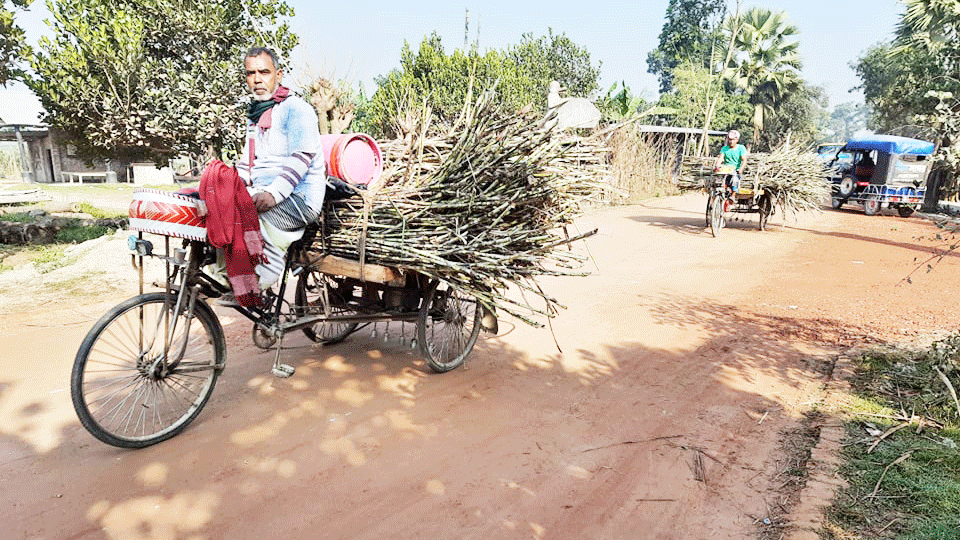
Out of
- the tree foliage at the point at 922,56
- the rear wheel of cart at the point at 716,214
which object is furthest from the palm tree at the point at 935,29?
the rear wheel of cart at the point at 716,214

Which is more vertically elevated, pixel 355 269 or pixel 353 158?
pixel 353 158

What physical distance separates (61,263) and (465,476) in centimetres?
672

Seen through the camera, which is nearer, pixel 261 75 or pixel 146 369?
pixel 146 369

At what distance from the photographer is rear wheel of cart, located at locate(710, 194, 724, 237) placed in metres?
11.2

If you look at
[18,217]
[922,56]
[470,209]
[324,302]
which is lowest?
[18,217]

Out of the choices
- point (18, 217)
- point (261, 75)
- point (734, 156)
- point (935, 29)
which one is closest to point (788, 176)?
point (734, 156)

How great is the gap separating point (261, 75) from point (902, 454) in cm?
404

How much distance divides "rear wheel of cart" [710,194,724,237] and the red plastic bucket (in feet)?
29.2

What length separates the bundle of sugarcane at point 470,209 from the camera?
3613mm

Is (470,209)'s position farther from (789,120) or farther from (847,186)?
(789,120)

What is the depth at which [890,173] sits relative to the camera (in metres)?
16.3

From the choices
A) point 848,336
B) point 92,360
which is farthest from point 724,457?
point 92,360

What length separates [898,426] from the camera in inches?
133

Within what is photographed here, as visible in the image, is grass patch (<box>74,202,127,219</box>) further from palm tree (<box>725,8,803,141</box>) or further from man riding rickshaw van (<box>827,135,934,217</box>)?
palm tree (<box>725,8,803,141</box>)
